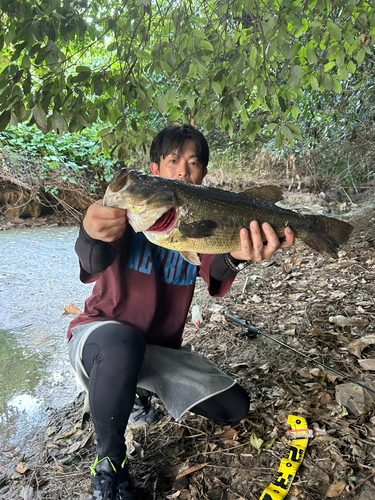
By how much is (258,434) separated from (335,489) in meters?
0.54

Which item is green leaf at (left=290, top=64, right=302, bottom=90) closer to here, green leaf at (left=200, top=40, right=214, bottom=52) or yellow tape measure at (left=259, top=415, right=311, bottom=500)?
green leaf at (left=200, top=40, right=214, bottom=52)

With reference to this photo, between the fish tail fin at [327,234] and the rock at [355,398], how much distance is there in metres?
0.92

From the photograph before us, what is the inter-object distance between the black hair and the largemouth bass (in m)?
0.61

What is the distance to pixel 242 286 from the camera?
15.5 feet

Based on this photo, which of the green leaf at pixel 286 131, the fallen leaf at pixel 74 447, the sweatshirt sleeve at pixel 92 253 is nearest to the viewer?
the sweatshirt sleeve at pixel 92 253

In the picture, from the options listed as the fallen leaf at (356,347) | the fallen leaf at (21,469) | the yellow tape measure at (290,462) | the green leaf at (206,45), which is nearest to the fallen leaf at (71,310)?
the fallen leaf at (21,469)

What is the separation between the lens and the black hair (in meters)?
2.41

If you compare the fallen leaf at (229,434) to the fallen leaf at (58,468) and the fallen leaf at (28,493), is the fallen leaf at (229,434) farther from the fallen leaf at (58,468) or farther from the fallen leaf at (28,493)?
the fallen leaf at (28,493)

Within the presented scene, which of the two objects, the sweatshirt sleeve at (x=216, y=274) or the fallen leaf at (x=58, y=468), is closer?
the fallen leaf at (x=58, y=468)

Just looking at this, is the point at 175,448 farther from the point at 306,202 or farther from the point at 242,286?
the point at 306,202

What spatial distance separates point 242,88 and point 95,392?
2.68 meters

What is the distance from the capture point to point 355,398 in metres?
2.16

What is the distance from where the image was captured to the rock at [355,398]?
2.09m

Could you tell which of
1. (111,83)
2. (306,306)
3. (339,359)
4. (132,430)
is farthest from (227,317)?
(111,83)
